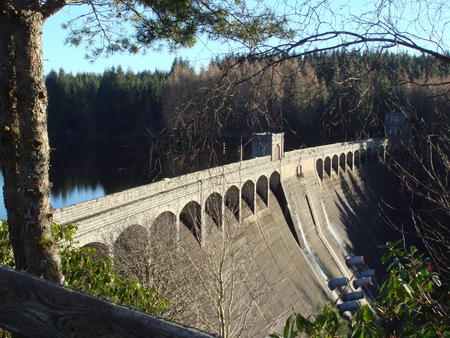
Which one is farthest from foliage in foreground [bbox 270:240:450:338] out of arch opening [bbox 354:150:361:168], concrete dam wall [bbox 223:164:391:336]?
arch opening [bbox 354:150:361:168]

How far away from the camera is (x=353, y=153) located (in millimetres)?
29688

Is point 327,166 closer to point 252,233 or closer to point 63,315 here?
point 252,233

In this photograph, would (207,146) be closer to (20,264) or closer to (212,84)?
(212,84)

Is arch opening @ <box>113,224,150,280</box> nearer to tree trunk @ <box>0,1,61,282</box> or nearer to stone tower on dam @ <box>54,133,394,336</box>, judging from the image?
stone tower on dam @ <box>54,133,394,336</box>

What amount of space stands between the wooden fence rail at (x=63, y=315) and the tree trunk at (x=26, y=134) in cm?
157

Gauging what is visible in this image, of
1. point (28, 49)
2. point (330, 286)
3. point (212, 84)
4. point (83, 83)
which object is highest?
point (83, 83)

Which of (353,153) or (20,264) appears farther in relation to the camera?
(353,153)

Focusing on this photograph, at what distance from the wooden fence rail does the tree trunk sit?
1.57 metres

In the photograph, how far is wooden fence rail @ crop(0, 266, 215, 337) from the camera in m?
1.22

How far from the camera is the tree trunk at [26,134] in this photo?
283 centimetres

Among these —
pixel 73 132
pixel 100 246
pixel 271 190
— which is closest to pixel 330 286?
pixel 271 190

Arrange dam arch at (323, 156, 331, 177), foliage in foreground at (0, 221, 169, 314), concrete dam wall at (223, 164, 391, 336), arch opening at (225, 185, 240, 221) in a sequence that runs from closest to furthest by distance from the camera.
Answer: foliage in foreground at (0, 221, 169, 314)
concrete dam wall at (223, 164, 391, 336)
arch opening at (225, 185, 240, 221)
dam arch at (323, 156, 331, 177)

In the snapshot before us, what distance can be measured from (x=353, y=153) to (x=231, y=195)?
16.3 metres

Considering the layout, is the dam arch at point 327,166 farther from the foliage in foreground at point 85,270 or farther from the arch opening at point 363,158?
the foliage in foreground at point 85,270
